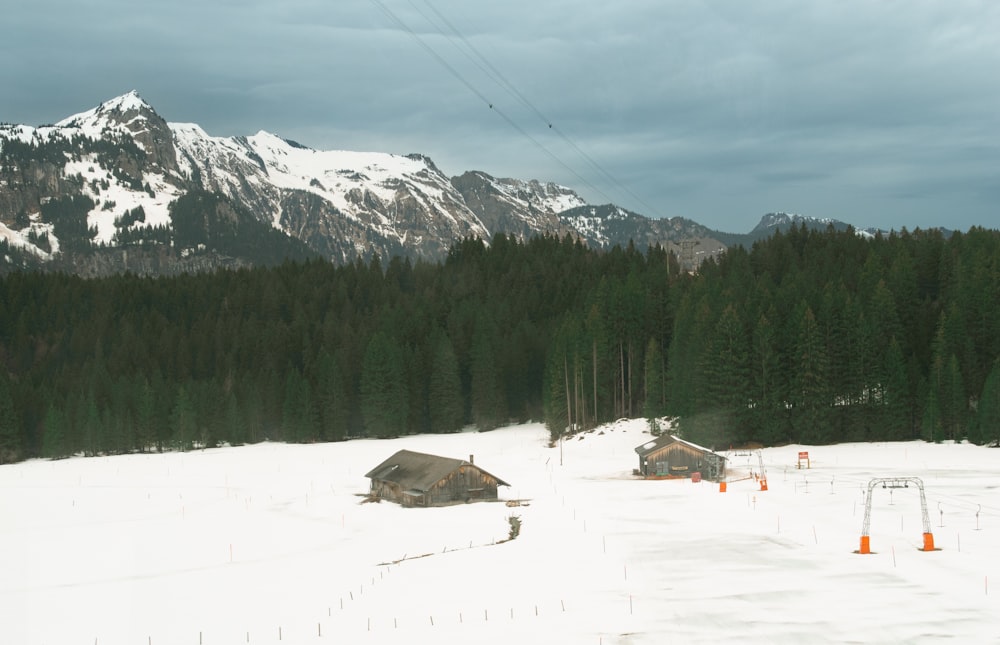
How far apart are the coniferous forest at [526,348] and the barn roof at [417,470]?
27714 mm

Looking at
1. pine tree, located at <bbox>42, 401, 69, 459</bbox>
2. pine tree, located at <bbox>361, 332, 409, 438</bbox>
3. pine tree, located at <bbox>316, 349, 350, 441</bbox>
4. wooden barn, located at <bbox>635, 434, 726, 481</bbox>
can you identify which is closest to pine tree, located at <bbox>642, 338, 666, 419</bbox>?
wooden barn, located at <bbox>635, 434, 726, 481</bbox>

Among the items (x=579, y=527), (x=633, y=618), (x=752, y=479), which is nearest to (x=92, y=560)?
(x=579, y=527)

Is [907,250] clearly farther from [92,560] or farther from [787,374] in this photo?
[92,560]

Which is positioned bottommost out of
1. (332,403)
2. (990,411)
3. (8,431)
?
(990,411)

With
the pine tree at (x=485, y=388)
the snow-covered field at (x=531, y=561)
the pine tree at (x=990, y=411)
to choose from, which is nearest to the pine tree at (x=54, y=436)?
the snow-covered field at (x=531, y=561)

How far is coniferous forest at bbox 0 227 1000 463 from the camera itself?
8494 cm

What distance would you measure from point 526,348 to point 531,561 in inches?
3025

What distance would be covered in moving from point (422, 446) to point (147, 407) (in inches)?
1422

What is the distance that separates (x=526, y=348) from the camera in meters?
119

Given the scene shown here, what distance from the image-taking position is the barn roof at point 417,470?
211 ft

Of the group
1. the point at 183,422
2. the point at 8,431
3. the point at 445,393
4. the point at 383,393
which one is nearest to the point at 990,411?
the point at 445,393

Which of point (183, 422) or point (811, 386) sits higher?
point (811, 386)

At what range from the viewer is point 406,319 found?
12556 centimetres

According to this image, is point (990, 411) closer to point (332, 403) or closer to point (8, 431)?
point (332, 403)
